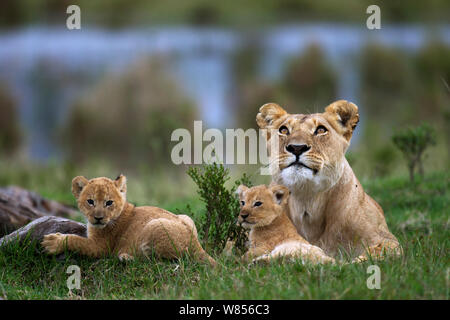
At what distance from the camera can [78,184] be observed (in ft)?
17.5

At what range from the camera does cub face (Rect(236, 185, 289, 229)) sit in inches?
204

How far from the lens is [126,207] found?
547 cm

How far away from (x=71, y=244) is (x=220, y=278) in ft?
4.77

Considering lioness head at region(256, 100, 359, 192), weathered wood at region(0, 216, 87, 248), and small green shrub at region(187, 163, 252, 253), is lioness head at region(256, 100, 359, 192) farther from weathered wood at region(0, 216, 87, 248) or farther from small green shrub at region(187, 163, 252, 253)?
weathered wood at region(0, 216, 87, 248)

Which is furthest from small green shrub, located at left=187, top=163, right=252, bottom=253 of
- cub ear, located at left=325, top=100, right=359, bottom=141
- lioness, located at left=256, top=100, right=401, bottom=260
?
cub ear, located at left=325, top=100, right=359, bottom=141

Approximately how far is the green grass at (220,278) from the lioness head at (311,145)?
701 mm

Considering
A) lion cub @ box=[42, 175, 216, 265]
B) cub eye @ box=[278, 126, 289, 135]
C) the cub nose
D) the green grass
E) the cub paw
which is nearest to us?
the green grass

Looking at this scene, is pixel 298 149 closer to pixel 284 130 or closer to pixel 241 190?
pixel 284 130

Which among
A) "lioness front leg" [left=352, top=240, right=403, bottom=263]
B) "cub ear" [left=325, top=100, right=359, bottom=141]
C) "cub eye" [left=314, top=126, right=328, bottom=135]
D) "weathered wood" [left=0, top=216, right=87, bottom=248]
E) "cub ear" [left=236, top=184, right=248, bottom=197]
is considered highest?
"cub ear" [left=325, top=100, right=359, bottom=141]

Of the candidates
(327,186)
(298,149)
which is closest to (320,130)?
(298,149)

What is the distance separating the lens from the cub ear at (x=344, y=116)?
5.20m

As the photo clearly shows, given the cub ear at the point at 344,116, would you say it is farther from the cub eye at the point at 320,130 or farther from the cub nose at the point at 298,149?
the cub nose at the point at 298,149

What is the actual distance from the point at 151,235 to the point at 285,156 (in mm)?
1326

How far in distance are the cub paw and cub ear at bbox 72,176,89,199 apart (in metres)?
0.42
